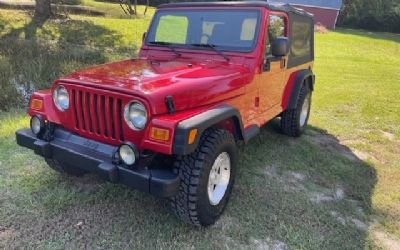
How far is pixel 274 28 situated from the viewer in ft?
14.0

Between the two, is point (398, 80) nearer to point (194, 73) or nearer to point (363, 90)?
point (363, 90)

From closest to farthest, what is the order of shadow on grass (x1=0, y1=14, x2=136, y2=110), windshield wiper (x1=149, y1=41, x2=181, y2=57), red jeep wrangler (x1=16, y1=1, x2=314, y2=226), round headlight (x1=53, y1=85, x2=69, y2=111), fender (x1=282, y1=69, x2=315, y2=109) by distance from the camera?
red jeep wrangler (x1=16, y1=1, x2=314, y2=226) → round headlight (x1=53, y1=85, x2=69, y2=111) → windshield wiper (x1=149, y1=41, x2=181, y2=57) → fender (x1=282, y1=69, x2=315, y2=109) → shadow on grass (x1=0, y1=14, x2=136, y2=110)

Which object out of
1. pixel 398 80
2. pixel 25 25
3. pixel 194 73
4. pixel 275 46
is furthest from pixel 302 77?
pixel 25 25

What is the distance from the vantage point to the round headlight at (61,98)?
322 cm

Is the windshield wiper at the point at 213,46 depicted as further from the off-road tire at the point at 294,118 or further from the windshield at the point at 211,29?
the off-road tire at the point at 294,118

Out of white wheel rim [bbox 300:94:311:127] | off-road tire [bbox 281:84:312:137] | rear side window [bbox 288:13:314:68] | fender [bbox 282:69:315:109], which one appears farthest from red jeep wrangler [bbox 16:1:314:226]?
white wheel rim [bbox 300:94:311:127]

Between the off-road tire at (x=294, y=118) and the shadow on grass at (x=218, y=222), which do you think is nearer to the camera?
the shadow on grass at (x=218, y=222)

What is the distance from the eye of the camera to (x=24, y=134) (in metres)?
3.31

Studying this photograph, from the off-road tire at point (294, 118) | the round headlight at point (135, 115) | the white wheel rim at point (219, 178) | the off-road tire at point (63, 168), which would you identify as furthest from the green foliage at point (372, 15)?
the round headlight at point (135, 115)

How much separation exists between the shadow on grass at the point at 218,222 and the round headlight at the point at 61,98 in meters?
0.86

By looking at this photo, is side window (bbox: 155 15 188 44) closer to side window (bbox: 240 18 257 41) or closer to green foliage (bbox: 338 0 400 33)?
side window (bbox: 240 18 257 41)

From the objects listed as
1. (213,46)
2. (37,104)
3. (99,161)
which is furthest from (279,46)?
(37,104)

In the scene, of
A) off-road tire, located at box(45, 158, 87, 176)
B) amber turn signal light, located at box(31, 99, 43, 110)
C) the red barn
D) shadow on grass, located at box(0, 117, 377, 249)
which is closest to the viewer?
shadow on grass, located at box(0, 117, 377, 249)

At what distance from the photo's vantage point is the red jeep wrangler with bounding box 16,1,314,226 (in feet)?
9.09
